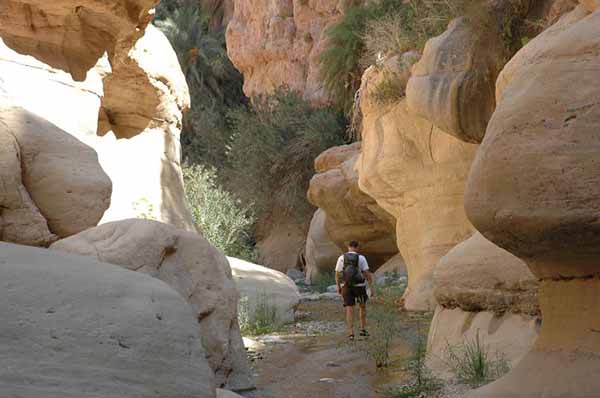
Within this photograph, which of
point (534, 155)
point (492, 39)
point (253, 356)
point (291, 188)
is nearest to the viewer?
point (534, 155)

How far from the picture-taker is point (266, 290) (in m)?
11.4

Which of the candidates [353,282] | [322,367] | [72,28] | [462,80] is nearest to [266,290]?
[353,282]

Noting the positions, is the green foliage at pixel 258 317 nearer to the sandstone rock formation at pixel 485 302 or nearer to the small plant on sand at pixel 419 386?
the sandstone rock formation at pixel 485 302

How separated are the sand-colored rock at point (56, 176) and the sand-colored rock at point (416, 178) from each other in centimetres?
642

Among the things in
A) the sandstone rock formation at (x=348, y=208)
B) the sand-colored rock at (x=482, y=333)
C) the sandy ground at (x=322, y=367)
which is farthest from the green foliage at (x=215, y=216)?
the sand-colored rock at (x=482, y=333)

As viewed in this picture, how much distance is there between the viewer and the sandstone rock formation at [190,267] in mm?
5289

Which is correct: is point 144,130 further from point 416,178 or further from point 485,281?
point 485,281

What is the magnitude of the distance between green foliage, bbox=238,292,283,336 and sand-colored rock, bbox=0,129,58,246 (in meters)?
4.45

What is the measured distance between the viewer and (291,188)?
74.9ft

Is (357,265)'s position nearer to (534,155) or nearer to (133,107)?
(133,107)

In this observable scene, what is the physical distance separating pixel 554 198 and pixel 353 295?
19.0 feet

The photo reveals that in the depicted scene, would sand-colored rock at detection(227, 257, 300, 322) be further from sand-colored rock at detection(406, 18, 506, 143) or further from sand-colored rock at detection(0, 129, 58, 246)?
sand-colored rock at detection(0, 129, 58, 246)

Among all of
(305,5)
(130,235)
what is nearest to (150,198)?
(130,235)

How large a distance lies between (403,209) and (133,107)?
469 centimetres
